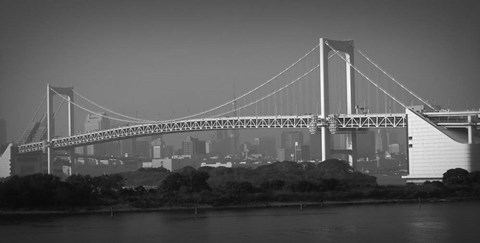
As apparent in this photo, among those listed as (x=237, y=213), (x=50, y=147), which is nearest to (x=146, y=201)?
(x=237, y=213)

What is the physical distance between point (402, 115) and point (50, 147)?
34755 millimetres

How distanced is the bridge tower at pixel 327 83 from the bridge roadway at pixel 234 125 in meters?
0.80

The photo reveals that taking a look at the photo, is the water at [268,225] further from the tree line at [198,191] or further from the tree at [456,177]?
the tree at [456,177]

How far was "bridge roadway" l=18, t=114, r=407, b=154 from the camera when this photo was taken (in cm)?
6411

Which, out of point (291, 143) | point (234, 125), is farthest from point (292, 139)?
point (234, 125)

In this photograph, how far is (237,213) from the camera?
45.9 meters

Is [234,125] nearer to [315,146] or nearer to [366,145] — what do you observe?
[366,145]

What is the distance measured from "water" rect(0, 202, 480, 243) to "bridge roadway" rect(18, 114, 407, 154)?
16508mm

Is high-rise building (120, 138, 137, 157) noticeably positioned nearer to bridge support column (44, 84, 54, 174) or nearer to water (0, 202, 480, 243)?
bridge support column (44, 84, 54, 174)

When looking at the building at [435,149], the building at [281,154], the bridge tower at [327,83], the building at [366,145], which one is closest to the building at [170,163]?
the building at [366,145]

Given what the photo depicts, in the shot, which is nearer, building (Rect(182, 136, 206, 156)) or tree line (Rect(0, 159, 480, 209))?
tree line (Rect(0, 159, 480, 209))

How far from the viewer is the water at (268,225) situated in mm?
36375

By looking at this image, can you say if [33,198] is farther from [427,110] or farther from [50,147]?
[50,147]

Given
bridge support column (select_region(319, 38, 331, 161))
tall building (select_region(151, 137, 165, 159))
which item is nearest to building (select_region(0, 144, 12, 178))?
bridge support column (select_region(319, 38, 331, 161))
